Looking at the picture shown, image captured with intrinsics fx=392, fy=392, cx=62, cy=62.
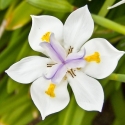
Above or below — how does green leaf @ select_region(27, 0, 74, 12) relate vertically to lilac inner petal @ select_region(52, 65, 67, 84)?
above

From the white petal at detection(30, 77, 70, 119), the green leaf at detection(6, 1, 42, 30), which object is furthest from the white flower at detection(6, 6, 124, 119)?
the green leaf at detection(6, 1, 42, 30)

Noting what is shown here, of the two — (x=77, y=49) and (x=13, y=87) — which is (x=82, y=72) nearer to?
(x=77, y=49)

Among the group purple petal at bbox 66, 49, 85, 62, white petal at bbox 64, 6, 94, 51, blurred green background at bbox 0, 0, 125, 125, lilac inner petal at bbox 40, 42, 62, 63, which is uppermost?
white petal at bbox 64, 6, 94, 51

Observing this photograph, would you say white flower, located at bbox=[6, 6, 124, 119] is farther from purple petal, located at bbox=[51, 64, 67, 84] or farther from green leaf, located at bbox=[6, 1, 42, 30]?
green leaf, located at bbox=[6, 1, 42, 30]

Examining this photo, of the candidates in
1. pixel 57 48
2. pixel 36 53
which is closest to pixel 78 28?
pixel 57 48

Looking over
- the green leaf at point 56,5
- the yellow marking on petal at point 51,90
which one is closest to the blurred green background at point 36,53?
the green leaf at point 56,5

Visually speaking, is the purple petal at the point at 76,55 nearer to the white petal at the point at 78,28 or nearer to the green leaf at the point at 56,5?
the white petal at the point at 78,28

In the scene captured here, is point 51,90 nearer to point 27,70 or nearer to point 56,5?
point 27,70

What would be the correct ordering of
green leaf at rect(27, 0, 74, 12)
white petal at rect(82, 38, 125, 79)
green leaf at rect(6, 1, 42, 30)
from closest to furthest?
white petal at rect(82, 38, 125, 79), green leaf at rect(27, 0, 74, 12), green leaf at rect(6, 1, 42, 30)
